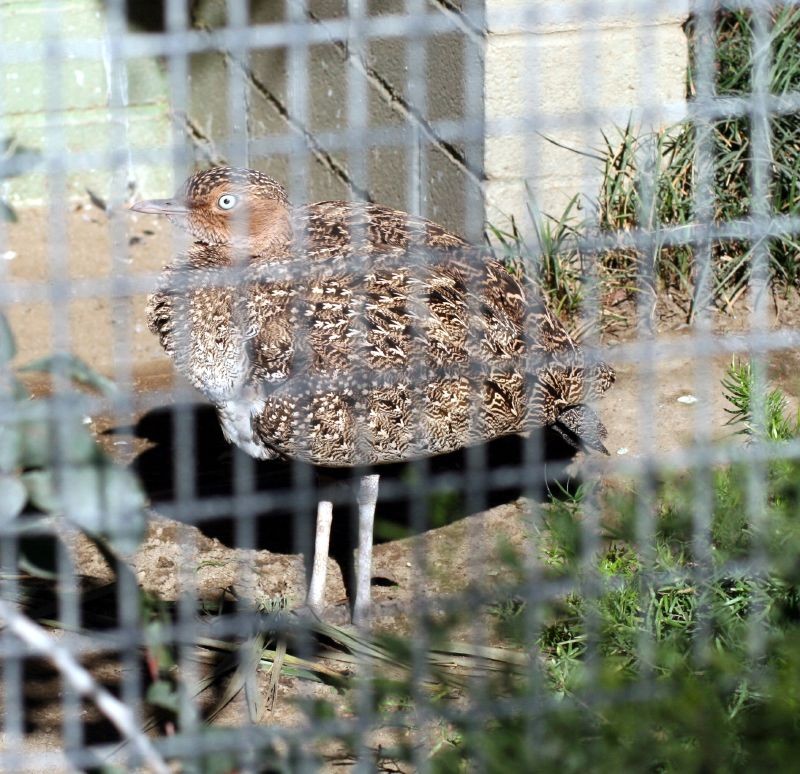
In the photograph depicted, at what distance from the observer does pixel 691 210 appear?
204 inches

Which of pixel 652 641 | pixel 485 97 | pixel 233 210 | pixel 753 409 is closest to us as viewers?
pixel 652 641

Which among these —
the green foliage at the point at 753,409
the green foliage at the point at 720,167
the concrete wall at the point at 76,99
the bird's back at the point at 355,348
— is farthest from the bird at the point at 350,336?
the concrete wall at the point at 76,99

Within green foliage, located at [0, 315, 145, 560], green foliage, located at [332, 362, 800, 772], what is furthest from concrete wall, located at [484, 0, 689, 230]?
green foliage, located at [0, 315, 145, 560]

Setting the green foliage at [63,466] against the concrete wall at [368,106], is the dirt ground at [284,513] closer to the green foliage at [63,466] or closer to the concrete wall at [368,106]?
the concrete wall at [368,106]

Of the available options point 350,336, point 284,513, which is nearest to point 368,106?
point 284,513

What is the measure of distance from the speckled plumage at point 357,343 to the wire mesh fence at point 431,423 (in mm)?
11

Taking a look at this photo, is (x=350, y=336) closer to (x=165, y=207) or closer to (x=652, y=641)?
(x=165, y=207)

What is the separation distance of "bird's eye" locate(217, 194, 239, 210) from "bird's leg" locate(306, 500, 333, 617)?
3.21 ft

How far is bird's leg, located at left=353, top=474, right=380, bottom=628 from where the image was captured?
14.2 feet

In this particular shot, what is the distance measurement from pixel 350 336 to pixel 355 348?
0.12 feet

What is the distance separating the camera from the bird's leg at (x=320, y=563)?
442 cm

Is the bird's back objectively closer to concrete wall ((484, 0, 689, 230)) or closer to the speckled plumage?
the speckled plumage

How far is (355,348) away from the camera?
12.8 feet

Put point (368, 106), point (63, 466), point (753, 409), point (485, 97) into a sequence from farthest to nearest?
point (368, 106) → point (485, 97) → point (753, 409) → point (63, 466)
